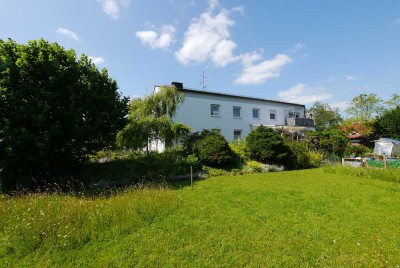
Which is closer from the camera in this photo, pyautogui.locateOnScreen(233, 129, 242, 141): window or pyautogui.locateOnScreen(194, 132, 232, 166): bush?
pyautogui.locateOnScreen(194, 132, 232, 166): bush

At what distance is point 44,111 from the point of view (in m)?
8.22

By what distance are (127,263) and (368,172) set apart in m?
13.0

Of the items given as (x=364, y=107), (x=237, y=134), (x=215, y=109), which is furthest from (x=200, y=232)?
(x=364, y=107)

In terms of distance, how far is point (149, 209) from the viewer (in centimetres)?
601

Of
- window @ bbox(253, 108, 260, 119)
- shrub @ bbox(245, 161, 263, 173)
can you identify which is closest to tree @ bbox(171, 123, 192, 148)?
shrub @ bbox(245, 161, 263, 173)

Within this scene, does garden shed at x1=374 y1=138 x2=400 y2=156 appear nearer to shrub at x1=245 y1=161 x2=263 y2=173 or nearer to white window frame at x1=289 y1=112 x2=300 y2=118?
white window frame at x1=289 y1=112 x2=300 y2=118

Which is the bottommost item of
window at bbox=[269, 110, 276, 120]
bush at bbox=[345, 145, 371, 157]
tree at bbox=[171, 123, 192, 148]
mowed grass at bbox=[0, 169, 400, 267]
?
mowed grass at bbox=[0, 169, 400, 267]

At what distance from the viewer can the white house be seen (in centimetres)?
2336

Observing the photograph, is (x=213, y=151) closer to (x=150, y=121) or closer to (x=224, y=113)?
(x=150, y=121)

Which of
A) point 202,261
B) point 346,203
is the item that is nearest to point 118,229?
point 202,261

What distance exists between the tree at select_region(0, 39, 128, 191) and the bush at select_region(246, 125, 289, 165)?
10.1 metres

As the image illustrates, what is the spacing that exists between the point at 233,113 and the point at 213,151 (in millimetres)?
13539

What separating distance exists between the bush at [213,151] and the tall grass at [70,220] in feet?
22.9

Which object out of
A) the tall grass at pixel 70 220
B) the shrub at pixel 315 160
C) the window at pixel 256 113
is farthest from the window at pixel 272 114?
the tall grass at pixel 70 220
